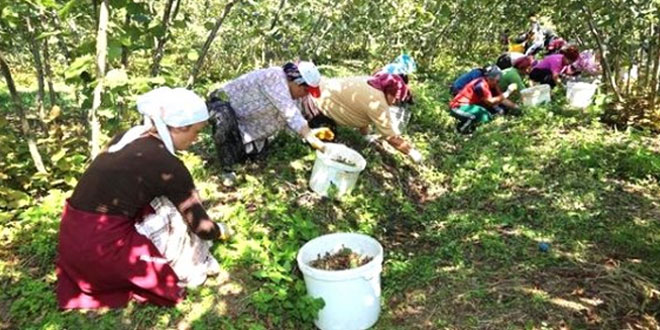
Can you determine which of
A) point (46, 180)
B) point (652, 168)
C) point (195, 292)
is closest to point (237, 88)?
point (46, 180)

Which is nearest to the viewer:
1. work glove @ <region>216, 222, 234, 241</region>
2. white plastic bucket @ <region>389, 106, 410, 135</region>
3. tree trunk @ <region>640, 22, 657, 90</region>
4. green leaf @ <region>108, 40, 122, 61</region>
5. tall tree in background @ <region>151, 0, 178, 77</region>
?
green leaf @ <region>108, 40, 122, 61</region>

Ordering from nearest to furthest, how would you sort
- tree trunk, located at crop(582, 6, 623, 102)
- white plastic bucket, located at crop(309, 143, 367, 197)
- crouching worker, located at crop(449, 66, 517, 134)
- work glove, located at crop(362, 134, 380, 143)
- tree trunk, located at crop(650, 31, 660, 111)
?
1. white plastic bucket, located at crop(309, 143, 367, 197)
2. work glove, located at crop(362, 134, 380, 143)
3. tree trunk, located at crop(650, 31, 660, 111)
4. tree trunk, located at crop(582, 6, 623, 102)
5. crouching worker, located at crop(449, 66, 517, 134)

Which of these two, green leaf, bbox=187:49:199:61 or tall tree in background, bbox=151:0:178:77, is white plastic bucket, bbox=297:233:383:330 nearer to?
green leaf, bbox=187:49:199:61

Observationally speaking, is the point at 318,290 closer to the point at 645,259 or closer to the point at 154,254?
the point at 154,254

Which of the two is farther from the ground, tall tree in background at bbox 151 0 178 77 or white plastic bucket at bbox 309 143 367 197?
tall tree in background at bbox 151 0 178 77

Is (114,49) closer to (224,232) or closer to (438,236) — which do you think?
(224,232)

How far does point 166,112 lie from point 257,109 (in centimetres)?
168

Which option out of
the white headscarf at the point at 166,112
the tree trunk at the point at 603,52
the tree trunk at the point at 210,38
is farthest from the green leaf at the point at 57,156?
the tree trunk at the point at 603,52

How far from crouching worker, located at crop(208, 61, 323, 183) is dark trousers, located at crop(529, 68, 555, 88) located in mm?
5091

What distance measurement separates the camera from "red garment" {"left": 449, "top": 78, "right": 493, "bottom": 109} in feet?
23.2

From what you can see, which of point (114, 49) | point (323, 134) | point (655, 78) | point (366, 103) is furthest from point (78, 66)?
point (655, 78)

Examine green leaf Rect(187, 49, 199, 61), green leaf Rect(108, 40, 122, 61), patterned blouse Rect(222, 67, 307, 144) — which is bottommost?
patterned blouse Rect(222, 67, 307, 144)

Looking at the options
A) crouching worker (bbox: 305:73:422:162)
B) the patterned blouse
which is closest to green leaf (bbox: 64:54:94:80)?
the patterned blouse

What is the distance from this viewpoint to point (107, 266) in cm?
295
